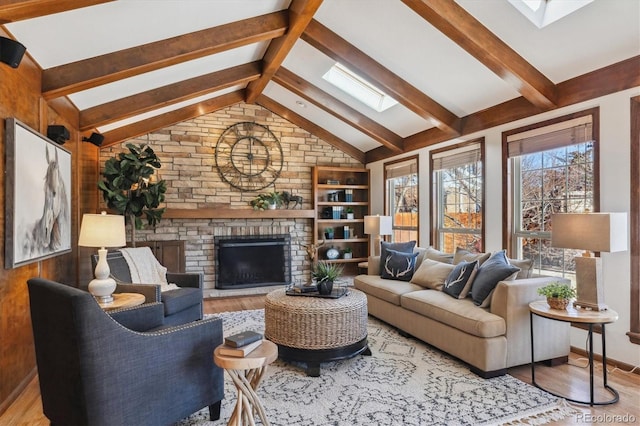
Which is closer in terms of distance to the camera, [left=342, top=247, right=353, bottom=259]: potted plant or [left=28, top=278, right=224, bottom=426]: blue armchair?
[left=28, top=278, right=224, bottom=426]: blue armchair

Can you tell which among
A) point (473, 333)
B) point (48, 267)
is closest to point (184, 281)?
point (48, 267)

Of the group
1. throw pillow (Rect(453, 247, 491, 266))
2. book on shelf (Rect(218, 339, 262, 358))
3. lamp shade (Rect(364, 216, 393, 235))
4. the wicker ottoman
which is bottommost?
the wicker ottoman

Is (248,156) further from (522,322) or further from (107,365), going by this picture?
(107,365)

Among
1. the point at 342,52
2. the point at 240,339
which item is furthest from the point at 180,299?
the point at 342,52

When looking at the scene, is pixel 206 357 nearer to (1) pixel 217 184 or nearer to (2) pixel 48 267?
(2) pixel 48 267

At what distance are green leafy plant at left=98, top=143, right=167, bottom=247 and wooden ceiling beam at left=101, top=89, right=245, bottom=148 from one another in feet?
2.11

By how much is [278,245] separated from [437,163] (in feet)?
9.91

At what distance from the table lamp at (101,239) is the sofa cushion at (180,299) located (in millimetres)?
604

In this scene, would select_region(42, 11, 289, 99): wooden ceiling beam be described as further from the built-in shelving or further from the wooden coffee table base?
the built-in shelving

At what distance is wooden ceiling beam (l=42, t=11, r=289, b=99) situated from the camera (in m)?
3.25

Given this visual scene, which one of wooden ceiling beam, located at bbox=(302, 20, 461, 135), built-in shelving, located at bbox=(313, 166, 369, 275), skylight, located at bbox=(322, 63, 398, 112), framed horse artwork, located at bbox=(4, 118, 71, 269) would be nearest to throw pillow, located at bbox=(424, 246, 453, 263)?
wooden ceiling beam, located at bbox=(302, 20, 461, 135)

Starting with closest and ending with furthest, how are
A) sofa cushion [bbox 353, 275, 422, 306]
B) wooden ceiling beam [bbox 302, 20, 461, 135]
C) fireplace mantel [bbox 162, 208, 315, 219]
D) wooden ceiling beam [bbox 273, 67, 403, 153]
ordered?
sofa cushion [bbox 353, 275, 422, 306], wooden ceiling beam [bbox 302, 20, 461, 135], wooden ceiling beam [bbox 273, 67, 403, 153], fireplace mantel [bbox 162, 208, 315, 219]

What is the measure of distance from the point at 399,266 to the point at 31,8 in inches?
157

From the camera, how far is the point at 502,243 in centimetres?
436
